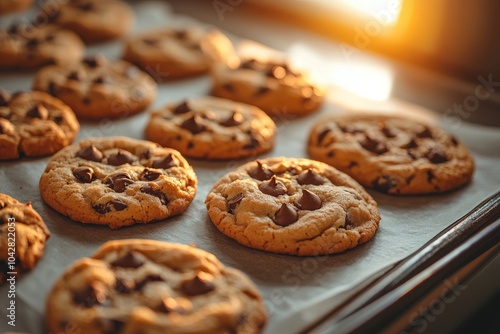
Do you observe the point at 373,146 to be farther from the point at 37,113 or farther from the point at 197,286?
the point at 37,113

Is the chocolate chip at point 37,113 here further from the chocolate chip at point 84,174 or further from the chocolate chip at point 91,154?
the chocolate chip at point 84,174

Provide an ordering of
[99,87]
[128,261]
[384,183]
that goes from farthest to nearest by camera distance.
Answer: [99,87] < [384,183] < [128,261]

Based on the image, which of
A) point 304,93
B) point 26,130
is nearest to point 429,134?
point 304,93

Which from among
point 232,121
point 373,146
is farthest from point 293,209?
point 232,121

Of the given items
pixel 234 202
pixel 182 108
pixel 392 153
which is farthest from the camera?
pixel 182 108

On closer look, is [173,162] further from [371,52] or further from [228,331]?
[371,52]

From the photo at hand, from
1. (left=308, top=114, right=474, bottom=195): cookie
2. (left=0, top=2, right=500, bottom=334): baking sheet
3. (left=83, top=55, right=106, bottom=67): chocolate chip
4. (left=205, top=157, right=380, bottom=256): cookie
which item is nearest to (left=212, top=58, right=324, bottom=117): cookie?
(left=0, top=2, right=500, bottom=334): baking sheet
